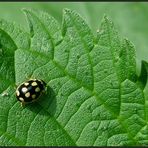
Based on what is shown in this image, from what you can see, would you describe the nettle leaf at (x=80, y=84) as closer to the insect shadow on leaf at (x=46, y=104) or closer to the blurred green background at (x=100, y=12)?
the insect shadow on leaf at (x=46, y=104)

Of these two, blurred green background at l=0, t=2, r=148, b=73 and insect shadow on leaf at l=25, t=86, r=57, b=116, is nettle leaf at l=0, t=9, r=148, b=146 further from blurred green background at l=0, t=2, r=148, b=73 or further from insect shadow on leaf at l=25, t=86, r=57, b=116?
blurred green background at l=0, t=2, r=148, b=73

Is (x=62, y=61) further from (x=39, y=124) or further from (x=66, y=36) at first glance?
(x=39, y=124)

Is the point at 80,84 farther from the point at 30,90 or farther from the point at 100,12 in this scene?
the point at 100,12

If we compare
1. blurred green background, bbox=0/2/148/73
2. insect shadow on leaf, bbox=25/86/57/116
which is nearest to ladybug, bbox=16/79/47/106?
insect shadow on leaf, bbox=25/86/57/116

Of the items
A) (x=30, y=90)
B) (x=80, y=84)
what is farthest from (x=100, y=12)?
(x=80, y=84)

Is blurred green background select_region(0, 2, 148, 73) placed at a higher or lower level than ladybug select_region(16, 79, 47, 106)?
higher
